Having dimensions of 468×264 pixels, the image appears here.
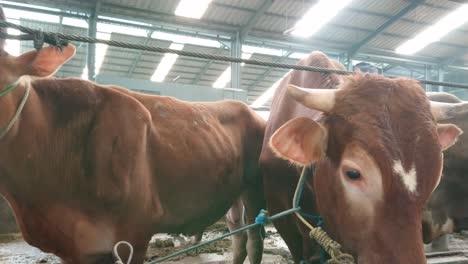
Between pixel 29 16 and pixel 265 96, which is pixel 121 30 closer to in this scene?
pixel 29 16

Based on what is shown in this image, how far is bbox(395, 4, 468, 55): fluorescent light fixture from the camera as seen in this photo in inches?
410

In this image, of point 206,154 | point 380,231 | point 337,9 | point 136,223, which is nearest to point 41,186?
point 136,223

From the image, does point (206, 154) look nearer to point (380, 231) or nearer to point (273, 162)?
point (273, 162)

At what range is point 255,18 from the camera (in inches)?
365

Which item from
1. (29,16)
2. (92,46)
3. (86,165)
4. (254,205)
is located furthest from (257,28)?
(86,165)

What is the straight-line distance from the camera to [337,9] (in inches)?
377

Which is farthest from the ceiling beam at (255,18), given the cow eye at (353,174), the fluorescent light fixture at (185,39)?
the cow eye at (353,174)

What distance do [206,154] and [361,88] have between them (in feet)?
4.38

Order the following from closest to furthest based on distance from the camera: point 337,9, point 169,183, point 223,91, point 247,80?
point 169,183, point 223,91, point 337,9, point 247,80

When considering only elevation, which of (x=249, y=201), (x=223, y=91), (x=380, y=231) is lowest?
(x=249, y=201)

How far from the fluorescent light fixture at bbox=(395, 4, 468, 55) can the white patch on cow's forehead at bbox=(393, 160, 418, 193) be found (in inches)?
416

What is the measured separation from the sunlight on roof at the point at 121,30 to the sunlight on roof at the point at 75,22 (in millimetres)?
336

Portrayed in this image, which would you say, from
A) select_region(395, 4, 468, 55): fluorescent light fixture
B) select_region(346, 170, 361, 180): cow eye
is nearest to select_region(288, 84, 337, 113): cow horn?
select_region(346, 170, 361, 180): cow eye

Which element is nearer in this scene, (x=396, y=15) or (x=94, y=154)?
(x=94, y=154)
